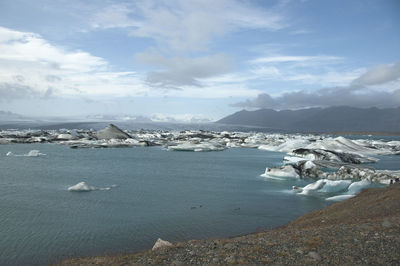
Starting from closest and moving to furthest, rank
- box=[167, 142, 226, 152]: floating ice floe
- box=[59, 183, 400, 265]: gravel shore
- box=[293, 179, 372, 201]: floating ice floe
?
box=[59, 183, 400, 265]: gravel shore → box=[293, 179, 372, 201]: floating ice floe → box=[167, 142, 226, 152]: floating ice floe

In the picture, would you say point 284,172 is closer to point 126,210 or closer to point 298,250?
point 126,210

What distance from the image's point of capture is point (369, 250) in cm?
565

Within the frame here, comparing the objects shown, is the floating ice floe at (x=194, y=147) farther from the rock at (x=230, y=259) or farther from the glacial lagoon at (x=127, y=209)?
the rock at (x=230, y=259)

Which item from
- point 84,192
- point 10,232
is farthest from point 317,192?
point 10,232

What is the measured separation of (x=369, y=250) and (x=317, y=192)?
975 cm

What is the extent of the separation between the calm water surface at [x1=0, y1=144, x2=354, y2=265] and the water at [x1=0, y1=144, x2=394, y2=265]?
0.02 metres

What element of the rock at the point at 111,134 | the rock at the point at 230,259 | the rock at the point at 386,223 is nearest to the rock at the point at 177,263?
the rock at the point at 230,259

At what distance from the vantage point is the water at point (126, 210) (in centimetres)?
823

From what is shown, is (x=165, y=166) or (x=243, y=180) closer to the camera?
(x=243, y=180)

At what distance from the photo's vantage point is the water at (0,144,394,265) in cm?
823

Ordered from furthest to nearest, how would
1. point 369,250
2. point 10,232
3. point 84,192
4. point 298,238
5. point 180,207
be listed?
1. point 84,192
2. point 180,207
3. point 10,232
4. point 298,238
5. point 369,250

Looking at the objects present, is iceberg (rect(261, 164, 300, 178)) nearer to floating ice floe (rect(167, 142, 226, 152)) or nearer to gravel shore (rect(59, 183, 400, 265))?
gravel shore (rect(59, 183, 400, 265))

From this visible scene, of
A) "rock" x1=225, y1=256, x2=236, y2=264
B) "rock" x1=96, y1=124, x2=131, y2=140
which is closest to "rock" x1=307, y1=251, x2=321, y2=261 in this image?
"rock" x1=225, y1=256, x2=236, y2=264

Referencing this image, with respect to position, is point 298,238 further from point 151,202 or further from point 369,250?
point 151,202
